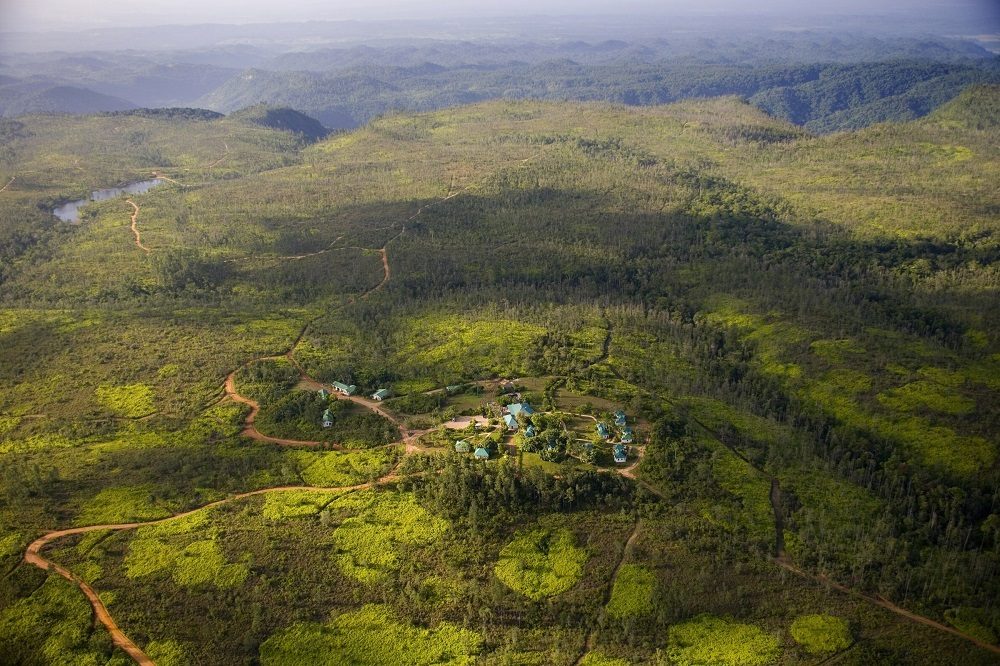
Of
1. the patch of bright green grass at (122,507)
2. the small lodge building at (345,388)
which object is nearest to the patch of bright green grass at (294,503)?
the patch of bright green grass at (122,507)

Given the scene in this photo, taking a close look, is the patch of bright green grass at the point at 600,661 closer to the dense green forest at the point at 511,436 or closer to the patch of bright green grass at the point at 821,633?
the dense green forest at the point at 511,436

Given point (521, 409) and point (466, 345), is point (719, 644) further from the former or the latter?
point (466, 345)

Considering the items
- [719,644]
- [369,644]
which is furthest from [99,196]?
[719,644]

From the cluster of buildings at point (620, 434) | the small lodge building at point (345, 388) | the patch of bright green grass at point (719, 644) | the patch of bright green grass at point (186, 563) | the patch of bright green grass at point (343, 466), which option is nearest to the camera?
the patch of bright green grass at point (719, 644)

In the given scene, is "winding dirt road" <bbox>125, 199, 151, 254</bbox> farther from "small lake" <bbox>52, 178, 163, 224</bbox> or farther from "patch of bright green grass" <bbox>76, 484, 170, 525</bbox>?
"patch of bright green grass" <bbox>76, 484, 170, 525</bbox>

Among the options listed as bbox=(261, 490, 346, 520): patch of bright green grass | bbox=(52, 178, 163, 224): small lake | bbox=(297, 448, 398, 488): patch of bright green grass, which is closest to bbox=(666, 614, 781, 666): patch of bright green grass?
bbox=(297, 448, 398, 488): patch of bright green grass

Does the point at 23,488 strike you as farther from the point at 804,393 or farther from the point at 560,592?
the point at 804,393

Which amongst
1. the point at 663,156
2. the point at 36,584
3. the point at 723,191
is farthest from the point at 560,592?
the point at 663,156
